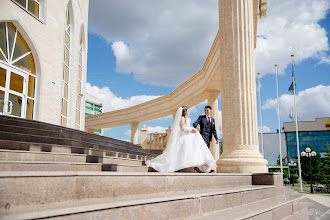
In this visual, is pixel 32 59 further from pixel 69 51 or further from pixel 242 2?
pixel 242 2

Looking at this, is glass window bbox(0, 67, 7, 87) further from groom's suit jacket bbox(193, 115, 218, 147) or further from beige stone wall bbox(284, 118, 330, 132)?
beige stone wall bbox(284, 118, 330, 132)

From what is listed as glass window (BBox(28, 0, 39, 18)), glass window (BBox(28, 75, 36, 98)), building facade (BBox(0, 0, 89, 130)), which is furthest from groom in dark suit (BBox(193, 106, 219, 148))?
glass window (BBox(28, 0, 39, 18))

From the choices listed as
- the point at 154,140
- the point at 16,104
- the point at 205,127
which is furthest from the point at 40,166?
the point at 154,140

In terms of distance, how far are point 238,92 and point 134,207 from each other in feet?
22.0

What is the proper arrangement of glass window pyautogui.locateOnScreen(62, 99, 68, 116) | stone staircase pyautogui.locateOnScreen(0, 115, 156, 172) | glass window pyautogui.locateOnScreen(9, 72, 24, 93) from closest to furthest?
stone staircase pyautogui.locateOnScreen(0, 115, 156, 172) → glass window pyautogui.locateOnScreen(9, 72, 24, 93) → glass window pyautogui.locateOnScreen(62, 99, 68, 116)

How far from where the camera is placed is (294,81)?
89.5 ft

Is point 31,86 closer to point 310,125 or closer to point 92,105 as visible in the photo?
point 92,105

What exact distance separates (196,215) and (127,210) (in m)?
1.40

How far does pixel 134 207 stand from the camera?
2.95m

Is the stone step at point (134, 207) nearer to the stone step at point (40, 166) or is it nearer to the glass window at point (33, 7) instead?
the stone step at point (40, 166)

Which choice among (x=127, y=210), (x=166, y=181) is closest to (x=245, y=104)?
(x=166, y=181)

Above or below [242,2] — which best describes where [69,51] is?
above

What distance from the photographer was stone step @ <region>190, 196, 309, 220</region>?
3990 millimetres

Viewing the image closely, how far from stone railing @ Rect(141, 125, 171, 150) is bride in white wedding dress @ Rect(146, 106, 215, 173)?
20685mm
